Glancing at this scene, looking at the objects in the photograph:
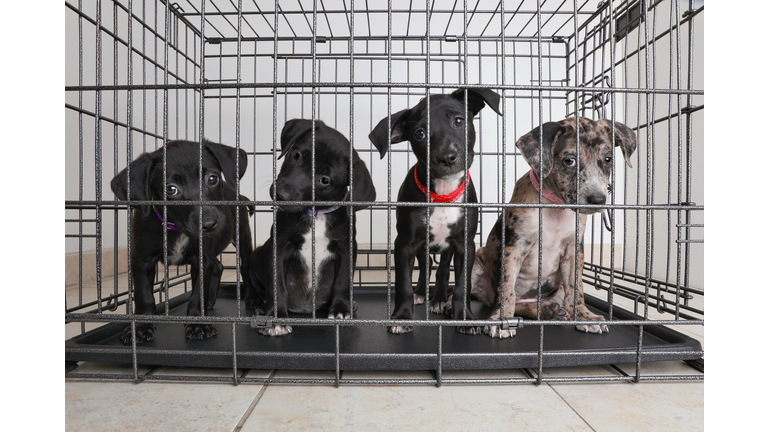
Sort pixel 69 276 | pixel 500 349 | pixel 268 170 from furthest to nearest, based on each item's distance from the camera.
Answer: pixel 268 170, pixel 69 276, pixel 500 349

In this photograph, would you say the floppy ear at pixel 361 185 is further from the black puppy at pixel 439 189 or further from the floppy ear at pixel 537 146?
the floppy ear at pixel 537 146

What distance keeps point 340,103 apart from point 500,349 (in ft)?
13.2

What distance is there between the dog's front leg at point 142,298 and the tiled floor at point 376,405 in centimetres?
23

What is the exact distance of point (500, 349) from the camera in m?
1.89

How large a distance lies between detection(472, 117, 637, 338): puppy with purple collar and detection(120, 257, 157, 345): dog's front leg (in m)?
1.75

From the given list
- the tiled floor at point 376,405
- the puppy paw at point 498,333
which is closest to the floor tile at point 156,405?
the tiled floor at point 376,405

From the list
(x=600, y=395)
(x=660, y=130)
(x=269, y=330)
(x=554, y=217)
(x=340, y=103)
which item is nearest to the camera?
(x=600, y=395)

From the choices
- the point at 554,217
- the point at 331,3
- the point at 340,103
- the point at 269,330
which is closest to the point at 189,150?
the point at 269,330

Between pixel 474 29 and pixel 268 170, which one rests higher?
pixel 474 29

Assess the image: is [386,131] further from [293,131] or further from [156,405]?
[156,405]

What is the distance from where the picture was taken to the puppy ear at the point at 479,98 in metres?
2.08

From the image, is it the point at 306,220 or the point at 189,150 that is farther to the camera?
the point at 306,220

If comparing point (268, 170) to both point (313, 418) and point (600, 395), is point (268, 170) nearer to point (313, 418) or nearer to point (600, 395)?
point (313, 418)

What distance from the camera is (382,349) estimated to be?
1.88 meters
